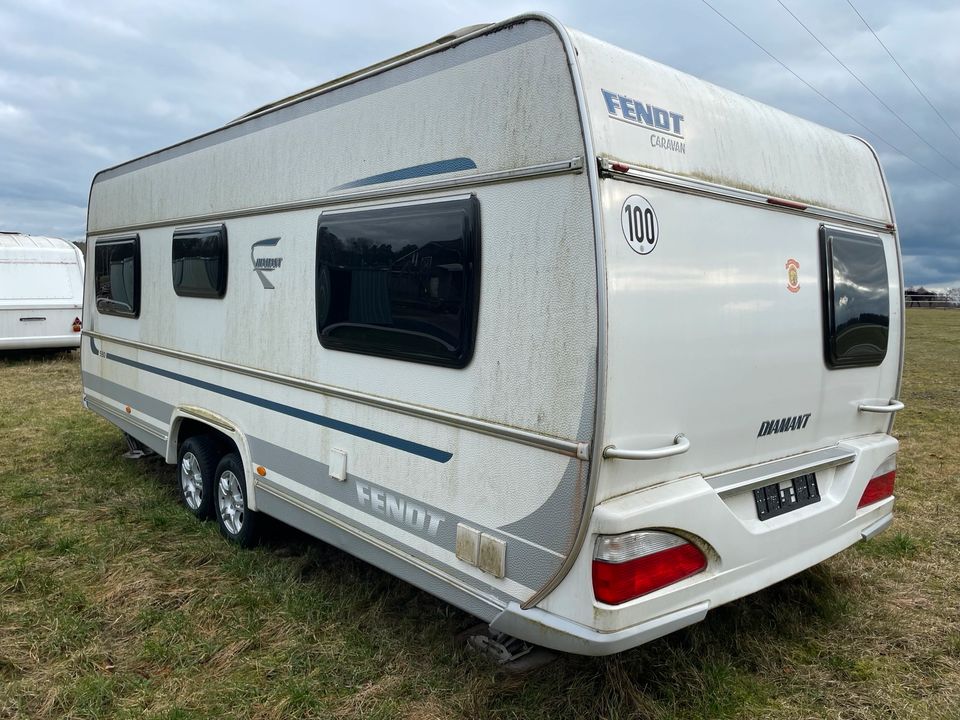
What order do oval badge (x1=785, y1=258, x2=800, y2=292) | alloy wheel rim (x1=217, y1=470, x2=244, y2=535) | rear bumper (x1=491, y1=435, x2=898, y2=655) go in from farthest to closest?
alloy wheel rim (x1=217, y1=470, x2=244, y2=535) < oval badge (x1=785, y1=258, x2=800, y2=292) < rear bumper (x1=491, y1=435, x2=898, y2=655)

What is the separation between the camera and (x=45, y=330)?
1255 centimetres

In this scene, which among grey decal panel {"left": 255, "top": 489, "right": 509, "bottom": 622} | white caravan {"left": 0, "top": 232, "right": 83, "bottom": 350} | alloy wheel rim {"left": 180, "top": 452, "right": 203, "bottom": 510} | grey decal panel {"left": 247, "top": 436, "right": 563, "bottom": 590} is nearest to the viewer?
grey decal panel {"left": 247, "top": 436, "right": 563, "bottom": 590}

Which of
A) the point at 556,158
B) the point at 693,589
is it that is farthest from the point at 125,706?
the point at 556,158

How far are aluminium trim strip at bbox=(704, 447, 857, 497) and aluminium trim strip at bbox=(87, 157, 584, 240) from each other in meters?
1.34

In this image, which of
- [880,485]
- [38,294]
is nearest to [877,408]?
[880,485]

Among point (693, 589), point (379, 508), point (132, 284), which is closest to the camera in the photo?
point (693, 589)

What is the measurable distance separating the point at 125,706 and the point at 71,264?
38.7 feet

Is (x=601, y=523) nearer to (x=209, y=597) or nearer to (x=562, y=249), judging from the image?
(x=562, y=249)

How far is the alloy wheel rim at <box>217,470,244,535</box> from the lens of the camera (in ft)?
15.6

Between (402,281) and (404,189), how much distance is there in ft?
1.31

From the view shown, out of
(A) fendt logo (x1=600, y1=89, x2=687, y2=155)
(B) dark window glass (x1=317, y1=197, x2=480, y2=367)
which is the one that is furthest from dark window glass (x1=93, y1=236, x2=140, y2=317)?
(A) fendt logo (x1=600, y1=89, x2=687, y2=155)

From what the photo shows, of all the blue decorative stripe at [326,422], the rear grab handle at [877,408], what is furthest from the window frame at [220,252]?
the rear grab handle at [877,408]

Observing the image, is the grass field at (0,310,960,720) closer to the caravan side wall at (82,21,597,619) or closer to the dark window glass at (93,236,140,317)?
the caravan side wall at (82,21,597,619)

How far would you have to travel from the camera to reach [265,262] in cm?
422
